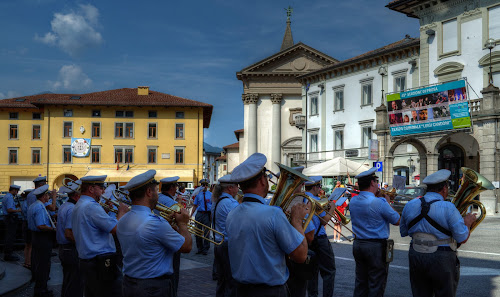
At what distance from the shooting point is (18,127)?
56.2m

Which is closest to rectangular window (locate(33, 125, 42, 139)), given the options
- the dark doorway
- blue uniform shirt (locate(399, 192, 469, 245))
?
the dark doorway

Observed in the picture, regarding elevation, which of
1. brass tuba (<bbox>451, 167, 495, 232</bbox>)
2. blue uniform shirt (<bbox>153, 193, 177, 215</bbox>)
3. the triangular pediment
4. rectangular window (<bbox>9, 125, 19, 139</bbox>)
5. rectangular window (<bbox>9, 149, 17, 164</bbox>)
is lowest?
blue uniform shirt (<bbox>153, 193, 177, 215</bbox>)

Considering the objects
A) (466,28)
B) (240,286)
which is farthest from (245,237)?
(466,28)

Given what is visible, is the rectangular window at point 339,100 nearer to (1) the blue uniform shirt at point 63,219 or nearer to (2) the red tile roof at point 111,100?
(2) the red tile roof at point 111,100

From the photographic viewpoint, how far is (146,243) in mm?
4371

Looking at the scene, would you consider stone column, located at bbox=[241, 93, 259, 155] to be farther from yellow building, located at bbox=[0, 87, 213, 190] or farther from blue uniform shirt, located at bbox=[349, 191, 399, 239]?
blue uniform shirt, located at bbox=[349, 191, 399, 239]

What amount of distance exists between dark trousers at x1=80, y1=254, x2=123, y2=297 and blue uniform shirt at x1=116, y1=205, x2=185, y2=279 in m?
1.40

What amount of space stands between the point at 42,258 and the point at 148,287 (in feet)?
17.0

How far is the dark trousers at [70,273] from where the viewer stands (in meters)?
6.99

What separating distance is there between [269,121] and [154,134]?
46.0ft

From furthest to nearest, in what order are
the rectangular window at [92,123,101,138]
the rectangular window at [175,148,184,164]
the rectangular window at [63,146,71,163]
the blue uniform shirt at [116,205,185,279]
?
the rectangular window at [92,123,101,138] → the rectangular window at [175,148,184,164] → the rectangular window at [63,146,71,163] → the blue uniform shirt at [116,205,185,279]

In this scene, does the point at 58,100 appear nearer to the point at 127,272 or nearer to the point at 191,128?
the point at 191,128

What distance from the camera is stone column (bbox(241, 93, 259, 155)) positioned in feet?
197

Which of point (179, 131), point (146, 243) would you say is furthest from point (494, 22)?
point (179, 131)
